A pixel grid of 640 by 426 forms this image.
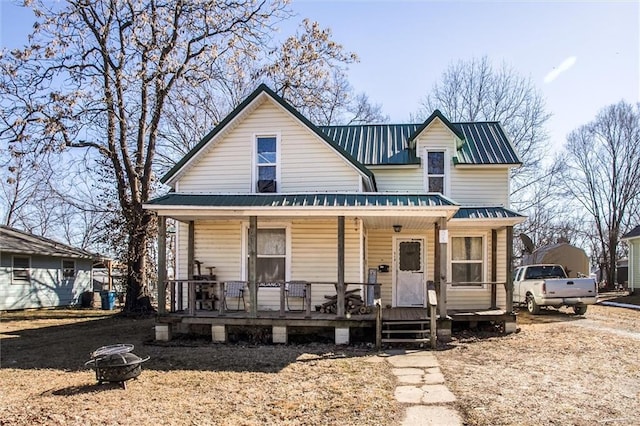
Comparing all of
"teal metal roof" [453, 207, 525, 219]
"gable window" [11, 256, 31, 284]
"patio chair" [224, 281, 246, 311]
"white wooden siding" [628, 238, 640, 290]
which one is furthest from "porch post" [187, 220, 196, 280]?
"white wooden siding" [628, 238, 640, 290]

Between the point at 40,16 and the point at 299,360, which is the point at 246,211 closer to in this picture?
the point at 299,360

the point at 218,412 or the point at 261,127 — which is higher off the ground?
the point at 261,127

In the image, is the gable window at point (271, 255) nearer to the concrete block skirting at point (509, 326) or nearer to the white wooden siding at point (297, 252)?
the white wooden siding at point (297, 252)

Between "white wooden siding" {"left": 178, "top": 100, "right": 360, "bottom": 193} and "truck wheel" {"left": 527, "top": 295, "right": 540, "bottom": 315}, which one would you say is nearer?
"white wooden siding" {"left": 178, "top": 100, "right": 360, "bottom": 193}

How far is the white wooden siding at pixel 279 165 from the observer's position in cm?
1275

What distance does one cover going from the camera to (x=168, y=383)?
7363 mm

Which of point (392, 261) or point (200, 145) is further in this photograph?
point (392, 261)

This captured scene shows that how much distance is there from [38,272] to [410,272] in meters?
17.1

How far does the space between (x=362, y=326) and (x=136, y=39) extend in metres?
13.5

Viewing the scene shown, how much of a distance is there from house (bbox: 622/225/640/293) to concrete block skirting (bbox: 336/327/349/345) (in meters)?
21.3

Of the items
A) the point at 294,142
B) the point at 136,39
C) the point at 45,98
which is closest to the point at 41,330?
the point at 45,98

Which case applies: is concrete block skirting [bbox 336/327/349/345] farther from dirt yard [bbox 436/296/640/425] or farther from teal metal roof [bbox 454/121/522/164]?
teal metal roof [bbox 454/121/522/164]

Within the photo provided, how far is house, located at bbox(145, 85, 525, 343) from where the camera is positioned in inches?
430

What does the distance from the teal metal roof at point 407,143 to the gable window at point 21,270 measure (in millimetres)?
14596
